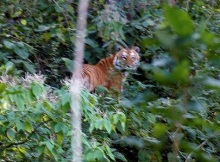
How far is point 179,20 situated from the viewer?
84 centimetres

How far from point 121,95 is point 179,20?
3.00m

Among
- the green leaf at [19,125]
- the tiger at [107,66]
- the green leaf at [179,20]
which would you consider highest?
the green leaf at [179,20]

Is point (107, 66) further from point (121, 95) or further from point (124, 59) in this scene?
point (121, 95)

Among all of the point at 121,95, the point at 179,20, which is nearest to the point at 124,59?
the point at 121,95

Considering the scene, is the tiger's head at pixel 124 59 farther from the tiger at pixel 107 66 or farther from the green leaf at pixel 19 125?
the green leaf at pixel 19 125

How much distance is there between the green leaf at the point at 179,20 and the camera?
824 millimetres

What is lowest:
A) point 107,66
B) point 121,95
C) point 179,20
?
point 107,66

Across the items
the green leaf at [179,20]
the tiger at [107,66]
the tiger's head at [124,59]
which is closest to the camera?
the green leaf at [179,20]

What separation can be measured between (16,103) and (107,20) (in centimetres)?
222

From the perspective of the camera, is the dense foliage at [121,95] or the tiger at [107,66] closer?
the dense foliage at [121,95]

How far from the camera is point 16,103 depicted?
8.22 feet

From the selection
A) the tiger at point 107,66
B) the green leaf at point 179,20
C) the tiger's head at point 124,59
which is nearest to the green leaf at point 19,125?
the green leaf at point 179,20

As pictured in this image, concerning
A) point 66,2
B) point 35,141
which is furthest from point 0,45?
point 35,141

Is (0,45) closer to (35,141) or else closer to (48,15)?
(48,15)
